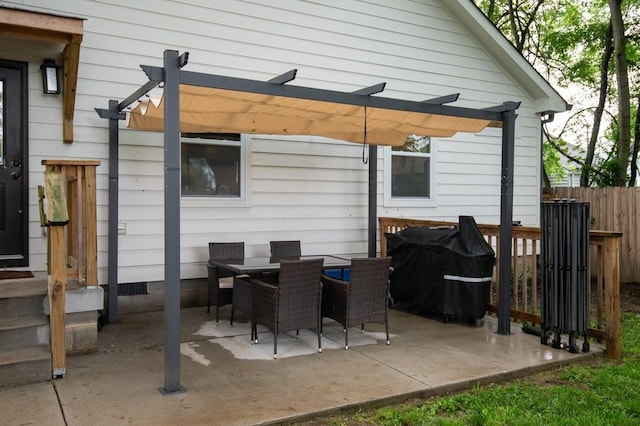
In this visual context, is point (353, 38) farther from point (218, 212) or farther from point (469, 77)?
A: point (218, 212)

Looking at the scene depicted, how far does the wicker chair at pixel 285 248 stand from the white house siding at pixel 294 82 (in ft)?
1.05

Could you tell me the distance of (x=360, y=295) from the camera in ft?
15.7

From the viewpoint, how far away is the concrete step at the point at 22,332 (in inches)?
155

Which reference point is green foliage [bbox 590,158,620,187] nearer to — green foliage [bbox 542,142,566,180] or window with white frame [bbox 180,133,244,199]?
green foliage [bbox 542,142,566,180]

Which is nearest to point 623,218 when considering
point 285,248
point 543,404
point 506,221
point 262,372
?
point 506,221

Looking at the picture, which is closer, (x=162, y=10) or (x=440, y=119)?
(x=440, y=119)

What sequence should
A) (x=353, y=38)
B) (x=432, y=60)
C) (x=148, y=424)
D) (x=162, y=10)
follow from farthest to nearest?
(x=432, y=60) < (x=353, y=38) < (x=162, y=10) < (x=148, y=424)

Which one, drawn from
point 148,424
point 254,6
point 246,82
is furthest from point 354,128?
point 148,424

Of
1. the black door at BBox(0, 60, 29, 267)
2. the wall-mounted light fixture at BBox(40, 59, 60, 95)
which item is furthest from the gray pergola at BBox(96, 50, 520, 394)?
the black door at BBox(0, 60, 29, 267)

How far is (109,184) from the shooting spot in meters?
5.67

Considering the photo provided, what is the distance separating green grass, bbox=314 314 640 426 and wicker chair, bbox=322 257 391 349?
3.94 ft

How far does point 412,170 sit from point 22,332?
5.56 metres

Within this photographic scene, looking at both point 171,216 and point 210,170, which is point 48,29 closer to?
point 171,216

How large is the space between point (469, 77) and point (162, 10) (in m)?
4.71
